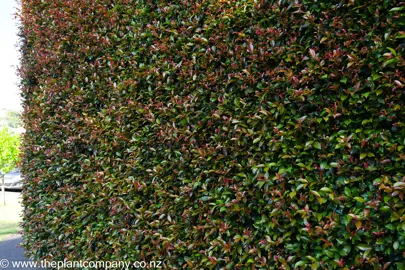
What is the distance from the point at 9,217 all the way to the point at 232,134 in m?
11.0

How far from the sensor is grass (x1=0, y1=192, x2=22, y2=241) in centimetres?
945

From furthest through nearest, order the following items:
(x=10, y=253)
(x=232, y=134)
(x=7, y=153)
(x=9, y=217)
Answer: (x=7, y=153) < (x=9, y=217) < (x=10, y=253) < (x=232, y=134)

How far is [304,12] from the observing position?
8.63ft

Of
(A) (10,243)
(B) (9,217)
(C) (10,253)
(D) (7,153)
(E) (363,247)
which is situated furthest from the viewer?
(D) (7,153)

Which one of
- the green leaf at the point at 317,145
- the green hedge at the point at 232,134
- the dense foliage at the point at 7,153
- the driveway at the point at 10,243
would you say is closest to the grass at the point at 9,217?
the driveway at the point at 10,243

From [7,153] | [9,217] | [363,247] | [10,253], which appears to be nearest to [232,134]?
[363,247]

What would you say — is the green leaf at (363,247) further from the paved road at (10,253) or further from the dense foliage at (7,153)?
the dense foliage at (7,153)

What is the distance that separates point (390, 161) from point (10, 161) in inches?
562

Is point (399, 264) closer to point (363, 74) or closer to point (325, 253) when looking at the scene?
point (325, 253)

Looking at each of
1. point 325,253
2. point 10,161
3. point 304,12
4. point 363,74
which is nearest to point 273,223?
point 325,253

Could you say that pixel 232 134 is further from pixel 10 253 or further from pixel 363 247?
pixel 10 253

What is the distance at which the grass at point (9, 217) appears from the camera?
945cm

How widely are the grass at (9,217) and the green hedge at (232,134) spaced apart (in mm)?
4123

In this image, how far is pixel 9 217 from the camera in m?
11.9
